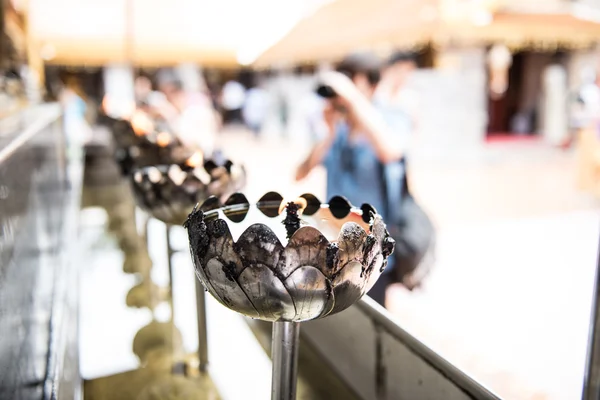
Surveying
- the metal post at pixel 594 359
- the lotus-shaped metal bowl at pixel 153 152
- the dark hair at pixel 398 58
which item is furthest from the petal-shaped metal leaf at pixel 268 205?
the dark hair at pixel 398 58

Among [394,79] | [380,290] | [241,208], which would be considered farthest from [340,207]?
[394,79]

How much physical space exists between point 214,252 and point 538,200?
18.2 feet

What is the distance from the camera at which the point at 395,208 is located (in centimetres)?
201

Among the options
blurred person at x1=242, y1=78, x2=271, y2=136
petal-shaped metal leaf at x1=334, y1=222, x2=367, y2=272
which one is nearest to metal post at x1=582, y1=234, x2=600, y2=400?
petal-shaped metal leaf at x1=334, y1=222, x2=367, y2=272

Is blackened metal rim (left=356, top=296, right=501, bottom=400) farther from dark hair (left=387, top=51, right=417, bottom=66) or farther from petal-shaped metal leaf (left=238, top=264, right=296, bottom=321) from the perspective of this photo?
dark hair (left=387, top=51, right=417, bottom=66)

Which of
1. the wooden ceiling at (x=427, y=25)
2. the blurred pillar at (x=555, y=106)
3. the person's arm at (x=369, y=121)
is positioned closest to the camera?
the person's arm at (x=369, y=121)

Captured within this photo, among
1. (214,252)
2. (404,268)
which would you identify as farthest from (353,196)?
(214,252)

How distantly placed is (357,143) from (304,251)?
4.45 feet

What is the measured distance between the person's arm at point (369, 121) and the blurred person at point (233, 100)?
14.8m

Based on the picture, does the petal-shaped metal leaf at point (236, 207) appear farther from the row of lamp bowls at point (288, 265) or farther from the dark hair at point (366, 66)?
the dark hair at point (366, 66)

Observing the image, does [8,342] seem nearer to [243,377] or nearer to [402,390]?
[243,377]

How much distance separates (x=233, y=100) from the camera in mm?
16500

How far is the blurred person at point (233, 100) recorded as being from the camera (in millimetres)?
16609

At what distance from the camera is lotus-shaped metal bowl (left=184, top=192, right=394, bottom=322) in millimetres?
681
